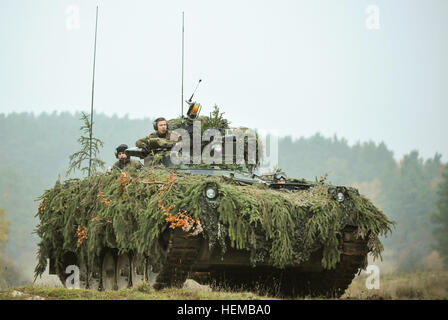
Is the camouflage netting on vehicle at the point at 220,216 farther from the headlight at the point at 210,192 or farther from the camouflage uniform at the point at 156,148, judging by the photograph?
the camouflage uniform at the point at 156,148

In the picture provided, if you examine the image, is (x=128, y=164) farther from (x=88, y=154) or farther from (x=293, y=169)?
(x=293, y=169)

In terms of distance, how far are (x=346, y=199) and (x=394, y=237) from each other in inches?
1752

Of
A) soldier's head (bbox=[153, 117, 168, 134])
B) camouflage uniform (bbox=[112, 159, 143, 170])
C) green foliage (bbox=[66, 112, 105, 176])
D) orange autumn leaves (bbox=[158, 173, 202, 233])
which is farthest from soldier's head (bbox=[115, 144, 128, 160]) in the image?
orange autumn leaves (bbox=[158, 173, 202, 233])

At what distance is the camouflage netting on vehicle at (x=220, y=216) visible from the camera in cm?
901

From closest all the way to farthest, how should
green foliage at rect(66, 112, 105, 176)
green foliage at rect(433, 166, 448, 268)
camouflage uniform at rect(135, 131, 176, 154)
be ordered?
1. camouflage uniform at rect(135, 131, 176, 154)
2. green foliage at rect(66, 112, 105, 176)
3. green foliage at rect(433, 166, 448, 268)

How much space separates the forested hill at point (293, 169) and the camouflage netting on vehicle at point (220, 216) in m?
30.0

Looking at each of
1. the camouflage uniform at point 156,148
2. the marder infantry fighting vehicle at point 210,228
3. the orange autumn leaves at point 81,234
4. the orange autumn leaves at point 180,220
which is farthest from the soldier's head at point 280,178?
the orange autumn leaves at point 81,234

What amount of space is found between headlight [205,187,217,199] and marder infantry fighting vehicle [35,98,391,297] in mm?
15

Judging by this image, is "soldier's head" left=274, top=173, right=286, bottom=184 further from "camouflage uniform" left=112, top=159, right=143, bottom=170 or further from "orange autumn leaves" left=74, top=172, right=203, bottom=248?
"camouflage uniform" left=112, top=159, right=143, bottom=170

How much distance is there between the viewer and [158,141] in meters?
11.6

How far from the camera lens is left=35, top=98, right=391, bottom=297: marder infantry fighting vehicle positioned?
9055 millimetres

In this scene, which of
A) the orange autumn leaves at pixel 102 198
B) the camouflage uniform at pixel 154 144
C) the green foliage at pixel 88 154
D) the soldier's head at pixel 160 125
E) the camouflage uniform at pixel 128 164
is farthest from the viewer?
the green foliage at pixel 88 154

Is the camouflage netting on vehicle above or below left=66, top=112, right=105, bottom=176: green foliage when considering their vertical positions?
below

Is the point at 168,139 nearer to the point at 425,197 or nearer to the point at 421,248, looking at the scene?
the point at 421,248
